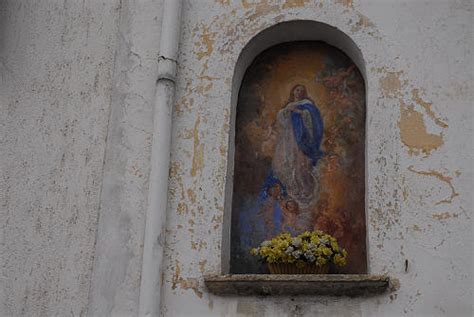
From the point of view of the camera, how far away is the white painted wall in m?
6.32

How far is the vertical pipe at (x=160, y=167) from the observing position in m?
6.44

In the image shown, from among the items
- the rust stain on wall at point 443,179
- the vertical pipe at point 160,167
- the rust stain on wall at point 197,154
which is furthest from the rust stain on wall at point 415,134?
the vertical pipe at point 160,167

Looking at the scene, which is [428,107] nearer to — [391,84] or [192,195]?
[391,84]

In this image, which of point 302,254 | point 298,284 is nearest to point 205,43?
point 302,254

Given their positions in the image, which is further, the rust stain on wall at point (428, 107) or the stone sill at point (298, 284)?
the rust stain on wall at point (428, 107)

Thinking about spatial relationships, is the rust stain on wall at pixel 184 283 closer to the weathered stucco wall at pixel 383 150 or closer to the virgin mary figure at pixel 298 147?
the weathered stucco wall at pixel 383 150

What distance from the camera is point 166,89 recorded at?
7023 millimetres

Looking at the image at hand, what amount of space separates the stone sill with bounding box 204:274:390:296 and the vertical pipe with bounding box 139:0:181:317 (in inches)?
16.8

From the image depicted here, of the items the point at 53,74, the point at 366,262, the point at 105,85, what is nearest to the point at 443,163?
the point at 366,262

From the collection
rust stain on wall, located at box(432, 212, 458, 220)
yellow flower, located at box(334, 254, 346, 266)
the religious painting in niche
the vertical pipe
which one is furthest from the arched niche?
rust stain on wall, located at box(432, 212, 458, 220)

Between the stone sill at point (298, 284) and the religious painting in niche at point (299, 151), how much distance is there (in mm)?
514

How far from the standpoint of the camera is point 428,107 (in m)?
6.67

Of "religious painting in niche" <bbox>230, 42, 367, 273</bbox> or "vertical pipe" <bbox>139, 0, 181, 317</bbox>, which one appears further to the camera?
"religious painting in niche" <bbox>230, 42, 367, 273</bbox>

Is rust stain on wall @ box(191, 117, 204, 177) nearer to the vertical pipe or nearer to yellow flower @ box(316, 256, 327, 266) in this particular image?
the vertical pipe
